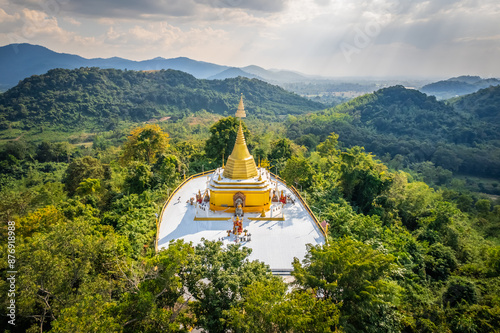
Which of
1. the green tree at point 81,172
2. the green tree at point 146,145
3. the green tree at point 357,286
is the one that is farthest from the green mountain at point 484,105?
the green tree at point 81,172

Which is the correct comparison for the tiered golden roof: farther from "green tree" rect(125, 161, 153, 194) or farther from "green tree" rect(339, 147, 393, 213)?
"green tree" rect(339, 147, 393, 213)

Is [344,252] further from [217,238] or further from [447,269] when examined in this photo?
[447,269]

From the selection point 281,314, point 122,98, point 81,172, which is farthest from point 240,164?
point 122,98

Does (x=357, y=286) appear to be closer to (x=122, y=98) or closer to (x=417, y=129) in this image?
(x=417, y=129)

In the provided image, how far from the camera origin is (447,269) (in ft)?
61.1

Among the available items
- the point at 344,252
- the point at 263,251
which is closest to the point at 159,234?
the point at 263,251

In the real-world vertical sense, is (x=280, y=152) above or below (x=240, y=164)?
below

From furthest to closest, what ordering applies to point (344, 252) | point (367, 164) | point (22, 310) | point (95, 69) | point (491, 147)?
point (95, 69) → point (491, 147) → point (367, 164) → point (344, 252) → point (22, 310)

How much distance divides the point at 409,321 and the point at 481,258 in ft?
38.9

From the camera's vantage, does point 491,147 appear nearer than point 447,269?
No

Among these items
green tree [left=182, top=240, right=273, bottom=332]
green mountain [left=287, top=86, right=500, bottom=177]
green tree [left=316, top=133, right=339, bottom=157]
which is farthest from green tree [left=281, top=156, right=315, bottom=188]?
green mountain [left=287, top=86, right=500, bottom=177]

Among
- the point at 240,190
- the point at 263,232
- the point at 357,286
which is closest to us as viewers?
the point at 357,286

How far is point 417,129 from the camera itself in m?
100

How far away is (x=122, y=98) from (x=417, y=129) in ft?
371
